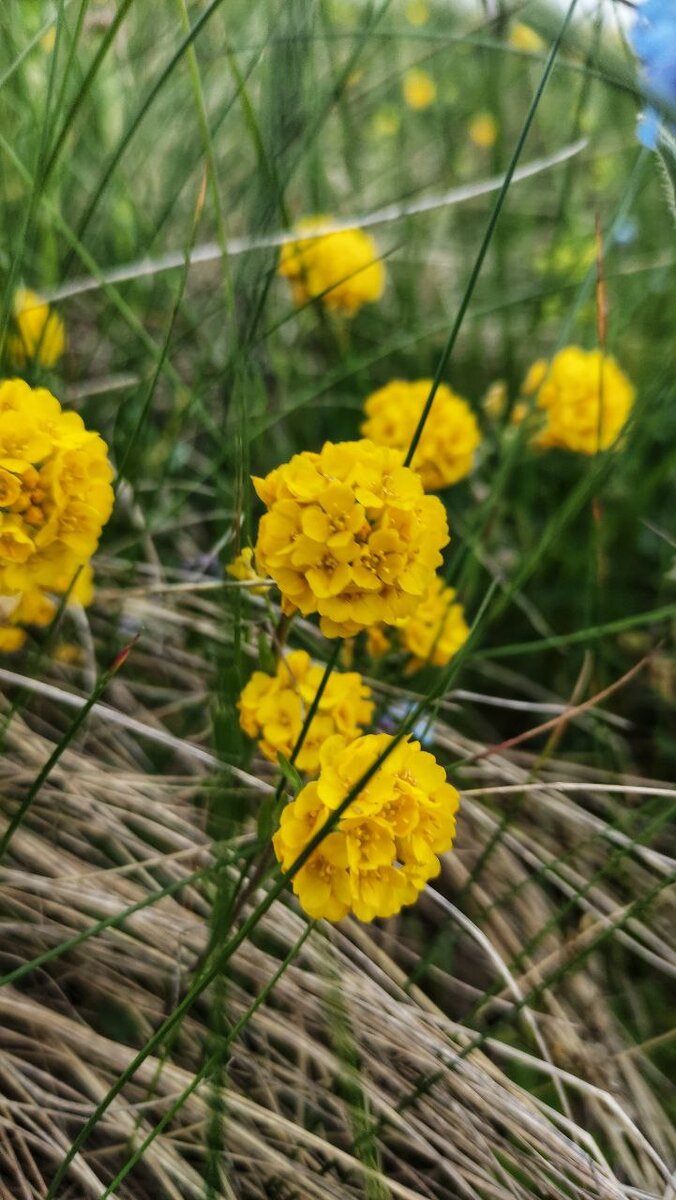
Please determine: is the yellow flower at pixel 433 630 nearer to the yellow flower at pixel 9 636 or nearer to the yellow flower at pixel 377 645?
the yellow flower at pixel 377 645

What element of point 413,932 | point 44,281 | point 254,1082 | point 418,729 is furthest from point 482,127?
point 254,1082

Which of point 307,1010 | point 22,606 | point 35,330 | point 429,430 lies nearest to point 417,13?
point 35,330

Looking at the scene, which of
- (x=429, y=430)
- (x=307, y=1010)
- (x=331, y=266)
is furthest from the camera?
(x=331, y=266)

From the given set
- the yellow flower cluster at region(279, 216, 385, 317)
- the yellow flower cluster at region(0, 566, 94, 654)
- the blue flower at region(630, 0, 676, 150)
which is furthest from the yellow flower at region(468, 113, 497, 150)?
the yellow flower cluster at region(0, 566, 94, 654)

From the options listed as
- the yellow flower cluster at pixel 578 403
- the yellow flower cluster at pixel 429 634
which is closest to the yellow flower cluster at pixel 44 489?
the yellow flower cluster at pixel 429 634

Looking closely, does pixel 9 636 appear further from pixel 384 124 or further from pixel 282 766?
pixel 384 124

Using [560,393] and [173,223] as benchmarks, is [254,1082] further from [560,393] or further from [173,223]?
[173,223]

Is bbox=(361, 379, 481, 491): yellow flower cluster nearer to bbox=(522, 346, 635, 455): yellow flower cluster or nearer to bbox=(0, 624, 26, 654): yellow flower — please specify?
bbox=(522, 346, 635, 455): yellow flower cluster
